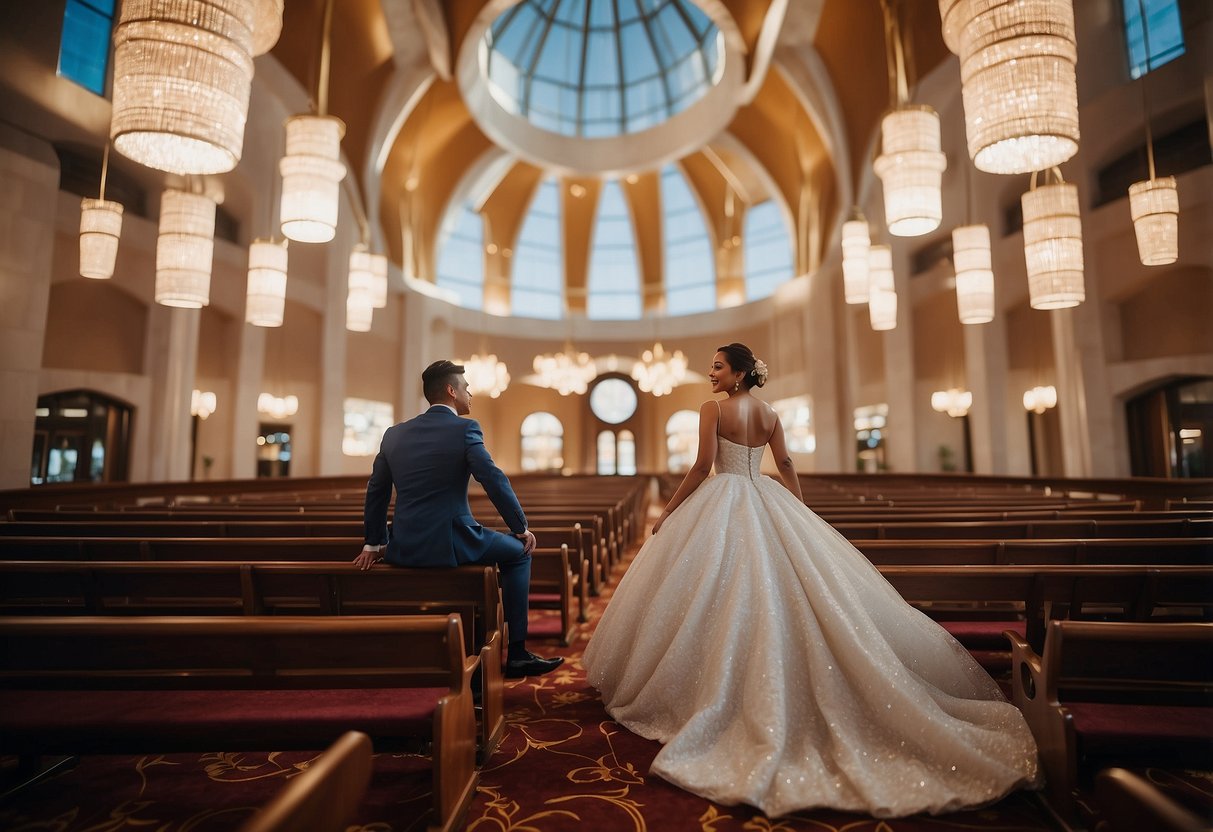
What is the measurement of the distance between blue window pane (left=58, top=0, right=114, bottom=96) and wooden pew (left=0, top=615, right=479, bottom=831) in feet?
29.8

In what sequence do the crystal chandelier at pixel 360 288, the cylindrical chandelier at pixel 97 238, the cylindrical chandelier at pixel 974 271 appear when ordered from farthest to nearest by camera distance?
the crystal chandelier at pixel 360 288 < the cylindrical chandelier at pixel 974 271 < the cylindrical chandelier at pixel 97 238

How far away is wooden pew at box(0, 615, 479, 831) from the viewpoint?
167 centimetres

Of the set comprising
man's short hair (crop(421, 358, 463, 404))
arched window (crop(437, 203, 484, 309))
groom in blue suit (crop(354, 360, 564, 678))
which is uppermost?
arched window (crop(437, 203, 484, 309))

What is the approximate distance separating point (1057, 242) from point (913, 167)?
5.20 feet

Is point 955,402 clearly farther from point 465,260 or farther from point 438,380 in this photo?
point 465,260

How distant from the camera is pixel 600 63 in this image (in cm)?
1906

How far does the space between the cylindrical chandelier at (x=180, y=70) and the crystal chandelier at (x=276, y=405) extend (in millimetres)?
9826

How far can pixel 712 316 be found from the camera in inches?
752

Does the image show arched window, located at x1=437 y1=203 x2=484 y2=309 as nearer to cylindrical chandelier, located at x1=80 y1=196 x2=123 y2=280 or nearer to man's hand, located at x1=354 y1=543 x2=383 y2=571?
cylindrical chandelier, located at x1=80 y1=196 x2=123 y2=280

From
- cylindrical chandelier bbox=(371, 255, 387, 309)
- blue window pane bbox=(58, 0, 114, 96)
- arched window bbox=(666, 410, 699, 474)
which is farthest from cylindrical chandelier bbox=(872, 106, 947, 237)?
arched window bbox=(666, 410, 699, 474)

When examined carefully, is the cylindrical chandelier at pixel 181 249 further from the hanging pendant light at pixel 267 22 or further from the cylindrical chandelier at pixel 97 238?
the hanging pendant light at pixel 267 22

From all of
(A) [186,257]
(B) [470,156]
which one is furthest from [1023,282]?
(B) [470,156]

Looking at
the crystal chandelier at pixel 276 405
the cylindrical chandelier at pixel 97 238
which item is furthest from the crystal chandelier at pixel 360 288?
the crystal chandelier at pixel 276 405

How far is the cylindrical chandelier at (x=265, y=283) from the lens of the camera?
7.39 m
